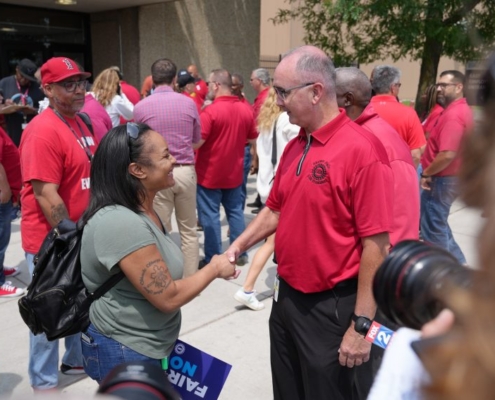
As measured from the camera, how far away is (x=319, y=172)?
2.26 meters

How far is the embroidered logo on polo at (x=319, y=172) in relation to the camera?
7.36ft

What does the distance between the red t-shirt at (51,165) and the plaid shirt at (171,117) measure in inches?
58.6

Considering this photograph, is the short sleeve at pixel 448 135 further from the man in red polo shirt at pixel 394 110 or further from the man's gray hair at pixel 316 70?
the man's gray hair at pixel 316 70

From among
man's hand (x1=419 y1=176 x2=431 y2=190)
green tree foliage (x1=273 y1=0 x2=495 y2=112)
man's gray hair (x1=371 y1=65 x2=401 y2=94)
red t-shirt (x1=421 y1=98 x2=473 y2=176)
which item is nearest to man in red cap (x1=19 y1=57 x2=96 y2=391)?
man's gray hair (x1=371 y1=65 x2=401 y2=94)

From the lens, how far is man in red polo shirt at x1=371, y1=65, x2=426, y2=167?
490 cm

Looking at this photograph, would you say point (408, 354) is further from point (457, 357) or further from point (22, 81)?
point (22, 81)

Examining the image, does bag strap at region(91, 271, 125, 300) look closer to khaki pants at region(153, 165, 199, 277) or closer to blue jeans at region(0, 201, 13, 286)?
khaki pants at region(153, 165, 199, 277)

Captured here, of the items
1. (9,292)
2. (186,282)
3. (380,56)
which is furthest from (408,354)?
(380,56)

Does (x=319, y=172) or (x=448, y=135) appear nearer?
(x=319, y=172)

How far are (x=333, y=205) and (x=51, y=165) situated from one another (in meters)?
1.71

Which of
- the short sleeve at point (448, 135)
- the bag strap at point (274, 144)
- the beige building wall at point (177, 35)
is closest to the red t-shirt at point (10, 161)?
the bag strap at point (274, 144)

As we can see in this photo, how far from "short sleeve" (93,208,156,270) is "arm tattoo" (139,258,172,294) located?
0.28ft

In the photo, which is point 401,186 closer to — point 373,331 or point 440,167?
point 373,331

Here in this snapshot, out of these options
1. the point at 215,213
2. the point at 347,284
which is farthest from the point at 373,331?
the point at 215,213
